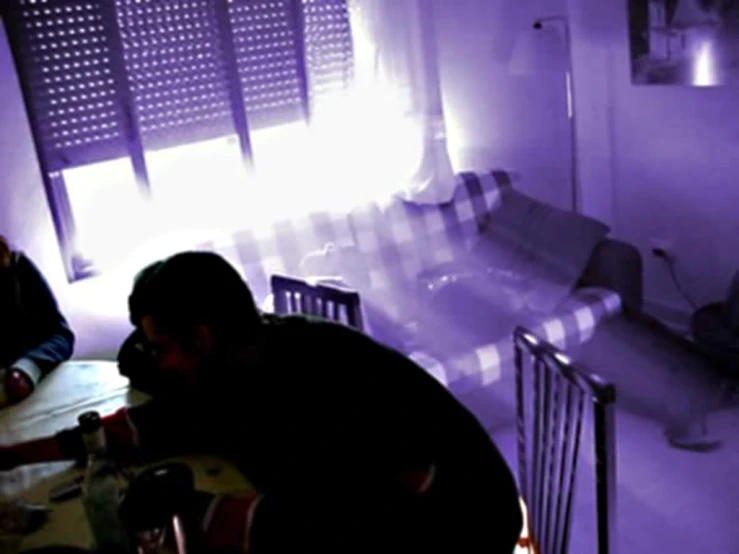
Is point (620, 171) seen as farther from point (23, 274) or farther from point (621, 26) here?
point (23, 274)

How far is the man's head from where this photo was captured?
1.16 meters

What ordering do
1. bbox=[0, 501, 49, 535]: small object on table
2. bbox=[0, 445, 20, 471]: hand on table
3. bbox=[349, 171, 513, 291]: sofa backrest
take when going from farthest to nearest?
bbox=[349, 171, 513, 291]: sofa backrest, bbox=[0, 445, 20, 471]: hand on table, bbox=[0, 501, 49, 535]: small object on table

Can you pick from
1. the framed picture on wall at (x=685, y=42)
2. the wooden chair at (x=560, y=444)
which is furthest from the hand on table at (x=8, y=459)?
the framed picture on wall at (x=685, y=42)

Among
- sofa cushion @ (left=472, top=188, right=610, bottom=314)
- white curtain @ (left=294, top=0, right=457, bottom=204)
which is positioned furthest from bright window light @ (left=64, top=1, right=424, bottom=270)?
sofa cushion @ (left=472, top=188, right=610, bottom=314)

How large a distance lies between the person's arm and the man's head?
2.87 feet

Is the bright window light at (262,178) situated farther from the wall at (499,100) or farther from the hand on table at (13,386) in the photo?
the hand on table at (13,386)

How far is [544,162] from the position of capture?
371 cm

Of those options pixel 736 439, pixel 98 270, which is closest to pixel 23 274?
pixel 98 270

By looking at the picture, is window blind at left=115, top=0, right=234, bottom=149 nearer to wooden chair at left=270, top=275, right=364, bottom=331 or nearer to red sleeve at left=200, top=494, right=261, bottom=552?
wooden chair at left=270, top=275, right=364, bottom=331

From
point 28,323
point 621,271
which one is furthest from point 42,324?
point 621,271

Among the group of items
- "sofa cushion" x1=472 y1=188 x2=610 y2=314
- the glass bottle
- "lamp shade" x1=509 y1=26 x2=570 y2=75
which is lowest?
"sofa cushion" x1=472 y1=188 x2=610 y2=314

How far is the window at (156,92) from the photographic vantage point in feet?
9.07

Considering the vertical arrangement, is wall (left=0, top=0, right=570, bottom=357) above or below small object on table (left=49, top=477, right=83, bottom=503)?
above

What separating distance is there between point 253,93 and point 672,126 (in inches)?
67.6
